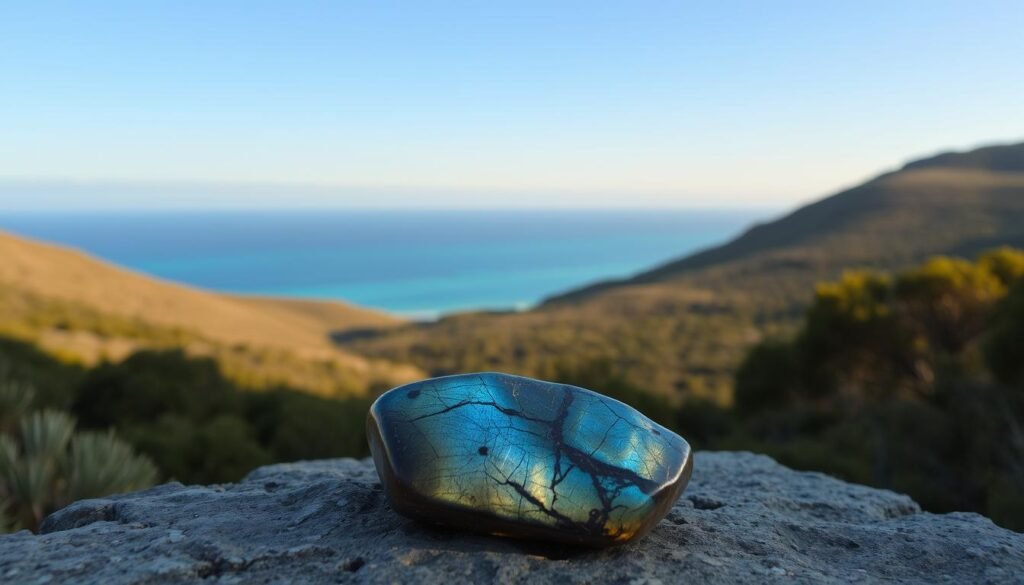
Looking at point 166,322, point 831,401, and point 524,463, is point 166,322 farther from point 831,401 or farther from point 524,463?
point 524,463

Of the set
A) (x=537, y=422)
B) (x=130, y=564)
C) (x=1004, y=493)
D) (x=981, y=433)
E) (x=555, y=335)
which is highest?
(x=537, y=422)

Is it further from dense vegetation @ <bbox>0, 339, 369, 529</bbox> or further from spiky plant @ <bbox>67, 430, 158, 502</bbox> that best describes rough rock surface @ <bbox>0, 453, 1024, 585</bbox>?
dense vegetation @ <bbox>0, 339, 369, 529</bbox>

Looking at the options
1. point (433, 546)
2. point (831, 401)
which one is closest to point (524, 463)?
point (433, 546)

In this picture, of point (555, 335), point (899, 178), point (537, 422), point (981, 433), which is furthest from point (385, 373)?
point (899, 178)

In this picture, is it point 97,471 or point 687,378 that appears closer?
point 97,471

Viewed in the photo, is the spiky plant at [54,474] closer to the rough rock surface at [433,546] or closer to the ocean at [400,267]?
the rough rock surface at [433,546]

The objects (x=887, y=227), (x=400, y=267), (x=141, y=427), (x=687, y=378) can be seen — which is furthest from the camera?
(x=400, y=267)

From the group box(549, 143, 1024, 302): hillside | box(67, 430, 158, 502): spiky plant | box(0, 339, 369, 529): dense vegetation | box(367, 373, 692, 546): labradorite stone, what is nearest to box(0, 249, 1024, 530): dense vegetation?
box(0, 339, 369, 529): dense vegetation

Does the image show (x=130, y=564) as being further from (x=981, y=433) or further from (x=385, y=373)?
(x=385, y=373)
